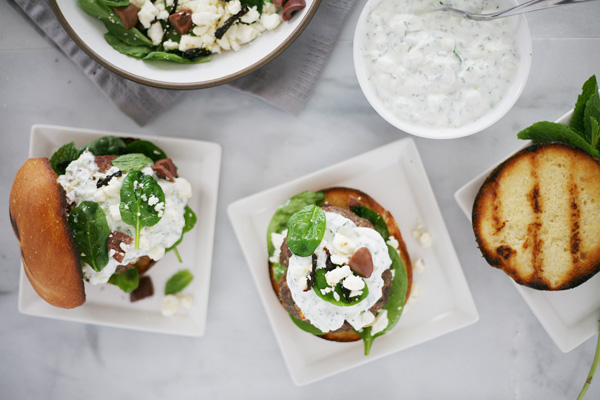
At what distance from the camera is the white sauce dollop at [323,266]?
1.76 m

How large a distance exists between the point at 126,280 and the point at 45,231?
442mm

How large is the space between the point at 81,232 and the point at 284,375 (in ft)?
3.66

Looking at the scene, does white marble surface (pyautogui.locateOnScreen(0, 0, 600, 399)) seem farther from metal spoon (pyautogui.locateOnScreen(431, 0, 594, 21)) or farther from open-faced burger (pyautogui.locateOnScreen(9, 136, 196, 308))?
metal spoon (pyautogui.locateOnScreen(431, 0, 594, 21))

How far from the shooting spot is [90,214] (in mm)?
1810

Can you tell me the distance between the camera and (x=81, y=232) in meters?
1.81

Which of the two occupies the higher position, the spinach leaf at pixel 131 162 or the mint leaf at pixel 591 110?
the mint leaf at pixel 591 110

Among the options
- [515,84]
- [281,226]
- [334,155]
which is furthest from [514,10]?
[281,226]

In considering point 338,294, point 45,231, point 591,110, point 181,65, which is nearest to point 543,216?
point 591,110

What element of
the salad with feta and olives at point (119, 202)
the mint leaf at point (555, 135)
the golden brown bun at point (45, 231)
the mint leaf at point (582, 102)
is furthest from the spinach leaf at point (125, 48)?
the mint leaf at point (582, 102)

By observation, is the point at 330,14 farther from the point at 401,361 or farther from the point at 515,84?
the point at 401,361

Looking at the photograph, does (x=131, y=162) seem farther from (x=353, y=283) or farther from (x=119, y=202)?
(x=353, y=283)

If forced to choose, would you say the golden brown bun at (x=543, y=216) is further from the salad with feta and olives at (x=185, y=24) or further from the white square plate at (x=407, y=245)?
the salad with feta and olives at (x=185, y=24)

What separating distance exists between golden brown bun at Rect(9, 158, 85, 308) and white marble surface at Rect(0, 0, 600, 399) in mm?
516

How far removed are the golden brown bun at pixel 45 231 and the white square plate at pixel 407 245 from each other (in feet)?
2.10
